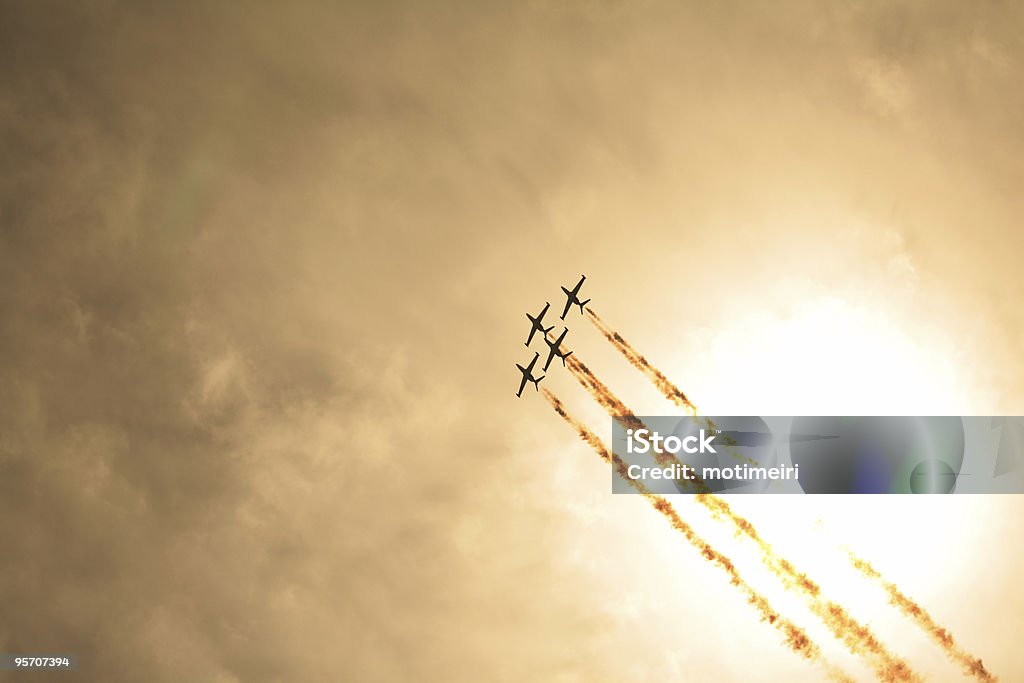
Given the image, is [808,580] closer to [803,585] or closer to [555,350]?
[803,585]

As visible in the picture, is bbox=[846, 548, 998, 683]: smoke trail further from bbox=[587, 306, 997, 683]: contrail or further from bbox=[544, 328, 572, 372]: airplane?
bbox=[544, 328, 572, 372]: airplane

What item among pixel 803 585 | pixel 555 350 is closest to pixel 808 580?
pixel 803 585

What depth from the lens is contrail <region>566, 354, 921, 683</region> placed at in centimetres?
8481

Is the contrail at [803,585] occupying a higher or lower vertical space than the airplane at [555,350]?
lower

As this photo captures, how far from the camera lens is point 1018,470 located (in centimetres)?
11969

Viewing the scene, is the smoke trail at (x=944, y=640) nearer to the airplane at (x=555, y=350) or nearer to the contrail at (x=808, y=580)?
the contrail at (x=808, y=580)

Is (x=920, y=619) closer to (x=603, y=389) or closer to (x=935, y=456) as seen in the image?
(x=935, y=456)

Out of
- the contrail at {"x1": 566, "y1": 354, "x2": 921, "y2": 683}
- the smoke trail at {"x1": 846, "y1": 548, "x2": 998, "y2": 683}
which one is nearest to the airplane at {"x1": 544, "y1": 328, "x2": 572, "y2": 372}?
the contrail at {"x1": 566, "y1": 354, "x2": 921, "y2": 683}

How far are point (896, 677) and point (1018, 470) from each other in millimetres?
54148

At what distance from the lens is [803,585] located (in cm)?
9306

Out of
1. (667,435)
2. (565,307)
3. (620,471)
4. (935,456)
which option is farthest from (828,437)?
(565,307)

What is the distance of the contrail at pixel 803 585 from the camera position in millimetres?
84812

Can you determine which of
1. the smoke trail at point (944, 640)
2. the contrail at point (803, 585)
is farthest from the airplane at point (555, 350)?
the smoke trail at point (944, 640)

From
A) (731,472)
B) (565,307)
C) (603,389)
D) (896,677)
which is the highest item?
(565,307)
